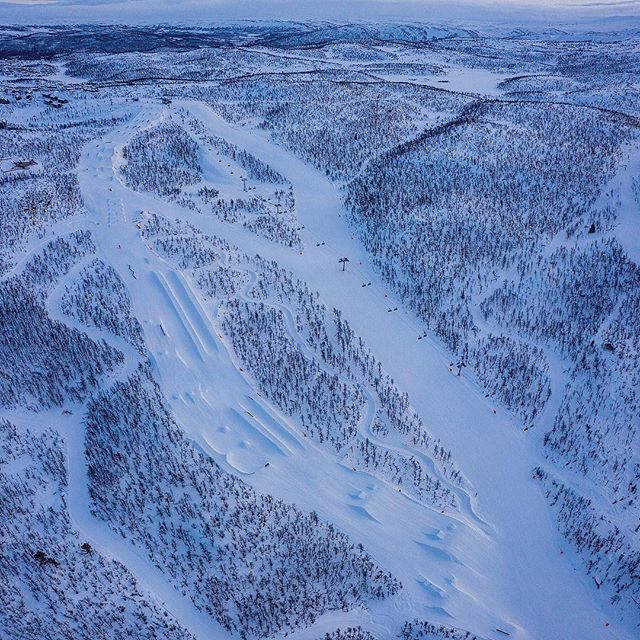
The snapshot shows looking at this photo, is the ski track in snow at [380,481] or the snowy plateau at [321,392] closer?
the ski track in snow at [380,481]

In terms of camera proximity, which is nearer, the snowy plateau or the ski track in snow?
the ski track in snow

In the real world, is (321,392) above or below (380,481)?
above

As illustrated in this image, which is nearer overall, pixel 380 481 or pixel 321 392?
pixel 380 481

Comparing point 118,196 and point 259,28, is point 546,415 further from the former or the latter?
point 259,28
